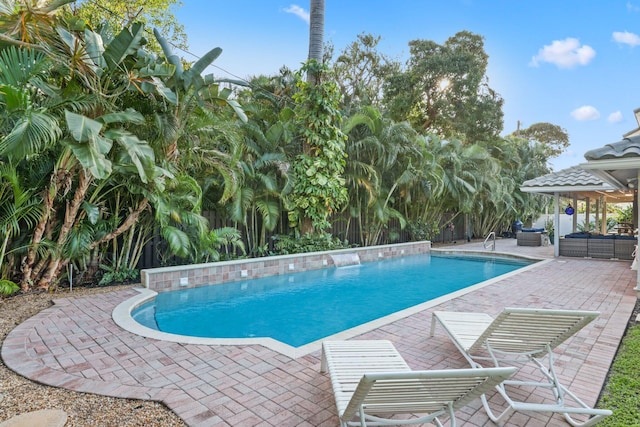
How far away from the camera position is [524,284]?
29.7ft

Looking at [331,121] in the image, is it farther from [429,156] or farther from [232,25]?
[232,25]

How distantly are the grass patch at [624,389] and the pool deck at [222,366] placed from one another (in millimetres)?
106

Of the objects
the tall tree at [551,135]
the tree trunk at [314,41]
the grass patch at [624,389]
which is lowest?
the grass patch at [624,389]

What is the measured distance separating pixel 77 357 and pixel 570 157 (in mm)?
45112

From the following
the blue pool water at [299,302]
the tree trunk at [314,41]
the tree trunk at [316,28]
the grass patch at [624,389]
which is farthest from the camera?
the tree trunk at [316,28]

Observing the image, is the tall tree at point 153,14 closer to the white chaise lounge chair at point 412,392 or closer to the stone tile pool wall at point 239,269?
the stone tile pool wall at point 239,269

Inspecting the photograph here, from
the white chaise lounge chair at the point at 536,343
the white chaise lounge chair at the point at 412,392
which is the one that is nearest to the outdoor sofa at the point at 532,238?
the white chaise lounge chair at the point at 536,343

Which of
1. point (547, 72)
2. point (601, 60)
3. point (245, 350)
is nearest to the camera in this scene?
point (245, 350)

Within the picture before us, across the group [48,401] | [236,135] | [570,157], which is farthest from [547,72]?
[48,401]

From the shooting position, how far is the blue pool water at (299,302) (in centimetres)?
654

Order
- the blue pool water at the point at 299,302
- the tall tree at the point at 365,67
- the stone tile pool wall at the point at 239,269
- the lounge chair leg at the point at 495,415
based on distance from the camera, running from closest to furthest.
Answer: the lounge chair leg at the point at 495,415 → the blue pool water at the point at 299,302 → the stone tile pool wall at the point at 239,269 → the tall tree at the point at 365,67

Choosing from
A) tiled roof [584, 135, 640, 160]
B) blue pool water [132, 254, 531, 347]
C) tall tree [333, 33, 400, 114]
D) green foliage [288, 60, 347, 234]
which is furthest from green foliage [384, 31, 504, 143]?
tiled roof [584, 135, 640, 160]

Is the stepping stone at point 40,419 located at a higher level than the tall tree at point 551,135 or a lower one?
lower

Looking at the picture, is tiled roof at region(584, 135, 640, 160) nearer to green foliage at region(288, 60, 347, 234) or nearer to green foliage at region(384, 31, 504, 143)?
green foliage at region(288, 60, 347, 234)
